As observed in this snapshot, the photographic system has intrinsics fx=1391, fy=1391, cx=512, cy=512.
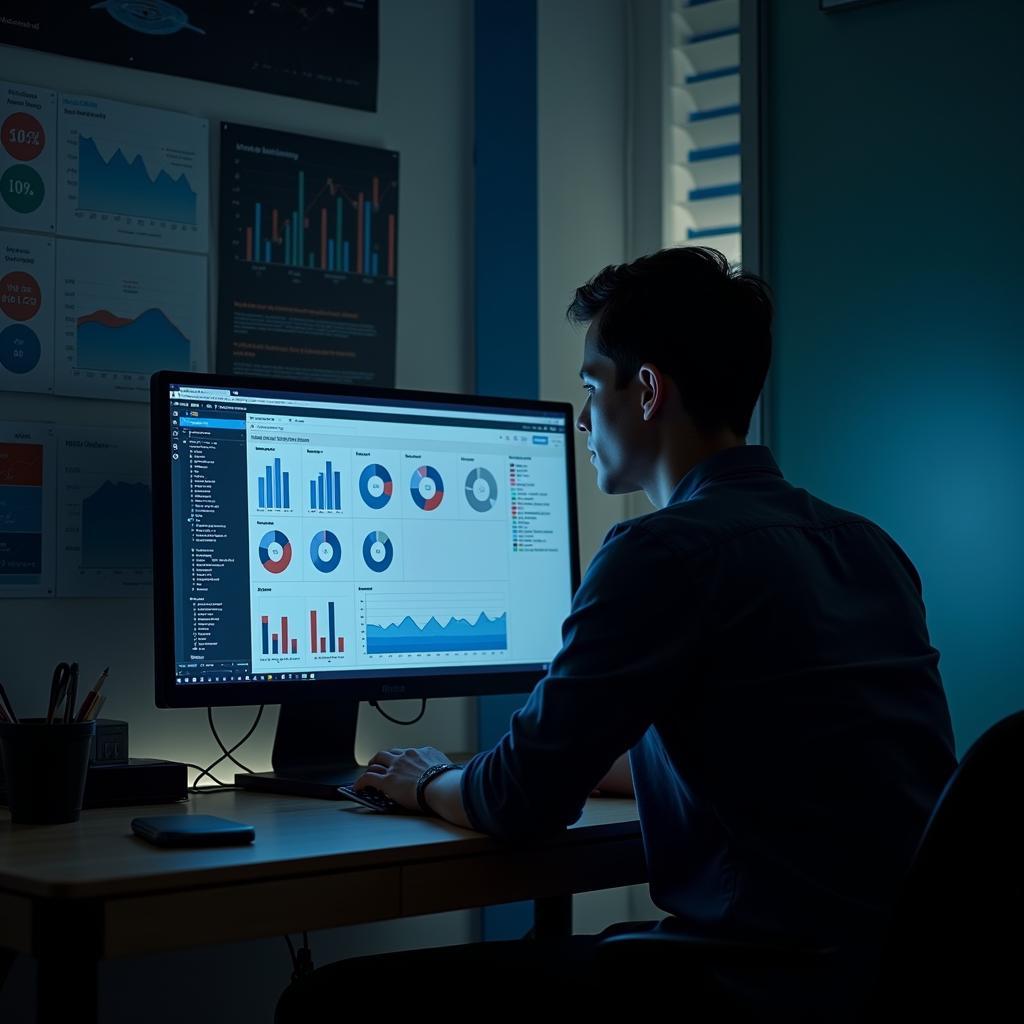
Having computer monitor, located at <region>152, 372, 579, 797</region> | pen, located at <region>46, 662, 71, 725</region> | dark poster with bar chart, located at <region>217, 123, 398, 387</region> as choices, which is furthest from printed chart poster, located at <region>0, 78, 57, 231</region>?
pen, located at <region>46, 662, 71, 725</region>

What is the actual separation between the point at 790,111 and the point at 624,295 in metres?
1.04

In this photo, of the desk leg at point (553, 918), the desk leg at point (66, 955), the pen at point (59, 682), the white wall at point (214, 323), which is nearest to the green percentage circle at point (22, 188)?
the white wall at point (214, 323)

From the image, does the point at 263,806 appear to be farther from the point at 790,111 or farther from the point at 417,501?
the point at 790,111

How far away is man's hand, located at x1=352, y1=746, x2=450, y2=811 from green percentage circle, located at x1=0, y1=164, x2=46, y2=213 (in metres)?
0.97

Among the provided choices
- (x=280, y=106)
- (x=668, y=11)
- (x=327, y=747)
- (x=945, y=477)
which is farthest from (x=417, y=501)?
(x=668, y=11)

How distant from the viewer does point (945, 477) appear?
92.4 inches

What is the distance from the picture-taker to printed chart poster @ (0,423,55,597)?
6.52 ft

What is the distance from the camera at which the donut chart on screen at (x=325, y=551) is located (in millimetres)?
1982

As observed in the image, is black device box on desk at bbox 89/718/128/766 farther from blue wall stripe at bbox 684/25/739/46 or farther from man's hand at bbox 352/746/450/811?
blue wall stripe at bbox 684/25/739/46

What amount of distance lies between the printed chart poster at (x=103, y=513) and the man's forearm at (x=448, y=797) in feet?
2.19

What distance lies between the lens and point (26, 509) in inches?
78.8

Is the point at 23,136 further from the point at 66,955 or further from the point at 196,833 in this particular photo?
the point at 66,955

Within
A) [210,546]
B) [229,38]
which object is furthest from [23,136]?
[210,546]

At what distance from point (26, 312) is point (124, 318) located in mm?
147
